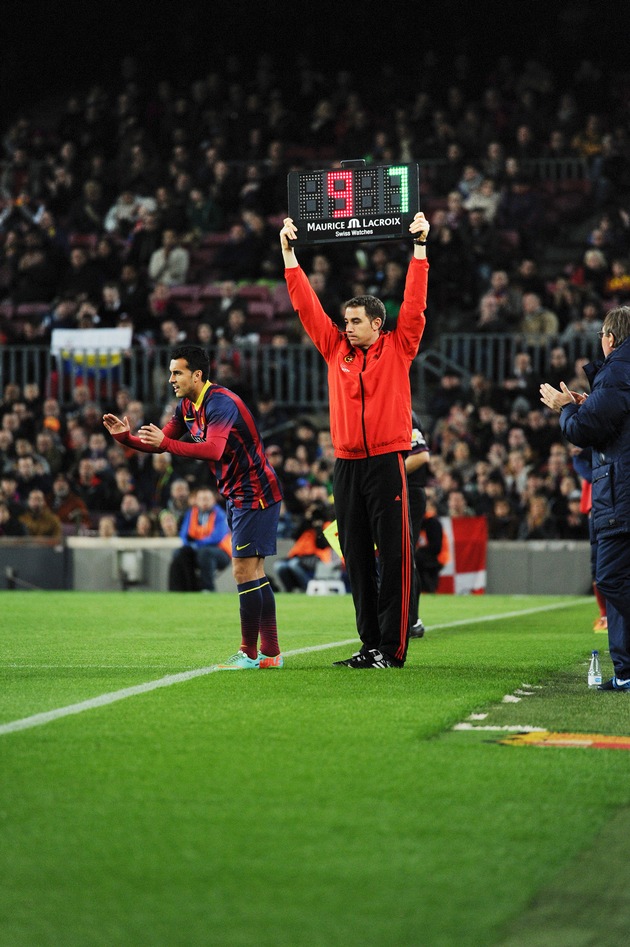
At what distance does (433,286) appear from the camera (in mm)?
23250

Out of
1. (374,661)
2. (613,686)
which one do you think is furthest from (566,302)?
(613,686)

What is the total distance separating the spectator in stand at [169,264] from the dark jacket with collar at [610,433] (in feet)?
61.4

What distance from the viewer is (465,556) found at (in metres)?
19.0

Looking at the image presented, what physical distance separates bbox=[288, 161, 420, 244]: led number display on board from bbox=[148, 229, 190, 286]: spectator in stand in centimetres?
1724


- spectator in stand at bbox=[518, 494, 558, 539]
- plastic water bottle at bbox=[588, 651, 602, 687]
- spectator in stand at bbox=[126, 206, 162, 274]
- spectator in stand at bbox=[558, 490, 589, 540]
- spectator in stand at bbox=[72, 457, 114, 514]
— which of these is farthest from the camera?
spectator in stand at bbox=[126, 206, 162, 274]

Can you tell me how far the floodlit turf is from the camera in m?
3.29

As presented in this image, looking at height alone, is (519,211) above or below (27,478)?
above

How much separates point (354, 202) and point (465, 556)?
11396 millimetres

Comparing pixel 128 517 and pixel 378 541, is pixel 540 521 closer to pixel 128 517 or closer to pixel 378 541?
pixel 128 517

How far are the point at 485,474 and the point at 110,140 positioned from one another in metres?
14.0

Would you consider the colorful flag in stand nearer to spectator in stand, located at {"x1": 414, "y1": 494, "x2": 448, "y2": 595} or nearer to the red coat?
spectator in stand, located at {"x1": 414, "y1": 494, "x2": 448, "y2": 595}

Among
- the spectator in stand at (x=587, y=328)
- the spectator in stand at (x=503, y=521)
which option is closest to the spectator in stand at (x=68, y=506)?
the spectator in stand at (x=503, y=521)

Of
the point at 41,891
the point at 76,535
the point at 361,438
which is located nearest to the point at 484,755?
the point at 41,891

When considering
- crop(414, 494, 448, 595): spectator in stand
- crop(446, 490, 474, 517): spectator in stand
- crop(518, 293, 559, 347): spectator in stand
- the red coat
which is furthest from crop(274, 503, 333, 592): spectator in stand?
the red coat
